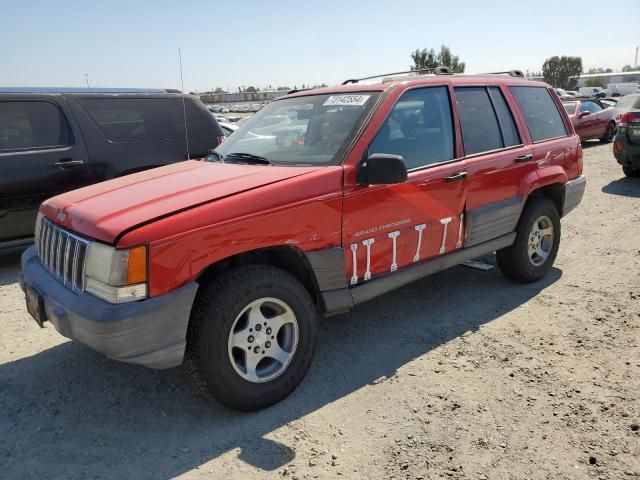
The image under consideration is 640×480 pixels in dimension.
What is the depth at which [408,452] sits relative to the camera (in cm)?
263

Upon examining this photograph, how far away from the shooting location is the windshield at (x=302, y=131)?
341cm

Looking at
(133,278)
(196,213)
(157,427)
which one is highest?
(196,213)

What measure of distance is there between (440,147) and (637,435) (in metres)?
2.22

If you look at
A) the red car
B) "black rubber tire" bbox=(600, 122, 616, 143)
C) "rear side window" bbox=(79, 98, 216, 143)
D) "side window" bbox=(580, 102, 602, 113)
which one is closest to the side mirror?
"rear side window" bbox=(79, 98, 216, 143)

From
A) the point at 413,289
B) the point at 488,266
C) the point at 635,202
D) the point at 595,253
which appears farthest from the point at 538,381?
the point at 635,202

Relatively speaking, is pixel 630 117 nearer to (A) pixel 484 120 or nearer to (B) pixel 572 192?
(B) pixel 572 192

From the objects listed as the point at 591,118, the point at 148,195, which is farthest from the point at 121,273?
the point at 591,118

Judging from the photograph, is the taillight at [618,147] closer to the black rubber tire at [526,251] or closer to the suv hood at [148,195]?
the black rubber tire at [526,251]

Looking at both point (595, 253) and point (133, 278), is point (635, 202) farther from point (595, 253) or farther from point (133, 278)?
point (133, 278)

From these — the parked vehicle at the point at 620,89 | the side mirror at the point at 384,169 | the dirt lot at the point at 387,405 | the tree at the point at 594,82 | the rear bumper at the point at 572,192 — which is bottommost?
the dirt lot at the point at 387,405

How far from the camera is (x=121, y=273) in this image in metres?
2.50

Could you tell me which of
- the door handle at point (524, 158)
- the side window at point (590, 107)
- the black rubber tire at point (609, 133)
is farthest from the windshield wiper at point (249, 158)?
the black rubber tire at point (609, 133)

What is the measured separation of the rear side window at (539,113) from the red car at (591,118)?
11.1 m

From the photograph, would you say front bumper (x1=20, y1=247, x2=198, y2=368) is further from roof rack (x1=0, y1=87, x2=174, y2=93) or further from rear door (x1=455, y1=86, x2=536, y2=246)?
roof rack (x1=0, y1=87, x2=174, y2=93)
